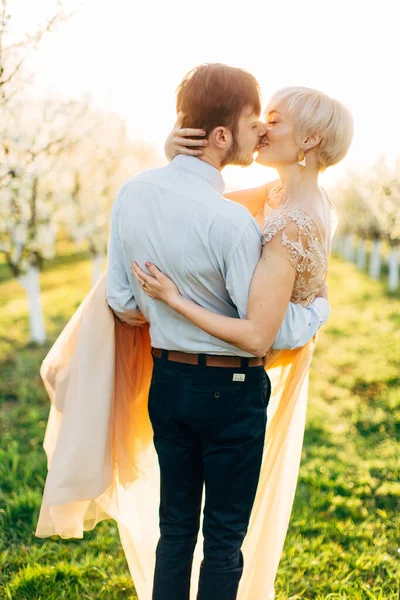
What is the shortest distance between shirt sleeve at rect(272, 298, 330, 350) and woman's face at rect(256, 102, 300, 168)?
1.93 ft

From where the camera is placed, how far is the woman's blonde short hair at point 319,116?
7.32 ft

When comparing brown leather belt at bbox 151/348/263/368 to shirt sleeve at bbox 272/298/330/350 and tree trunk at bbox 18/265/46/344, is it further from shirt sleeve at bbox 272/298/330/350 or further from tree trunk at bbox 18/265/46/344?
tree trunk at bbox 18/265/46/344

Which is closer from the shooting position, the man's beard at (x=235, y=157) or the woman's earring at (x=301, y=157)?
the man's beard at (x=235, y=157)

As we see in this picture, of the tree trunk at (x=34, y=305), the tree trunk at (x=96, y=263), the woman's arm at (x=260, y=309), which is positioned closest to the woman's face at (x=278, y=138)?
the woman's arm at (x=260, y=309)

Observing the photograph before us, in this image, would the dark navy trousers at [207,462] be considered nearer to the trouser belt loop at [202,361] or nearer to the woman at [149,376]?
the trouser belt loop at [202,361]

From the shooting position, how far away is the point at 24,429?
5555 mm

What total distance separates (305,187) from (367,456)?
137 inches

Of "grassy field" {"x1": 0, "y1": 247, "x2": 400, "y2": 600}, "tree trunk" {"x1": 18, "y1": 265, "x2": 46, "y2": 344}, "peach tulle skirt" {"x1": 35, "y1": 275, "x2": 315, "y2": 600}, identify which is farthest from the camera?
"tree trunk" {"x1": 18, "y1": 265, "x2": 46, "y2": 344}

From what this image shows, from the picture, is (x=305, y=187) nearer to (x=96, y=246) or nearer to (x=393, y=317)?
(x=96, y=246)

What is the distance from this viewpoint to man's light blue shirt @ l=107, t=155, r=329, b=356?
1.95 metres

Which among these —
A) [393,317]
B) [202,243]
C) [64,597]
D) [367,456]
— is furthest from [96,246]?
[202,243]

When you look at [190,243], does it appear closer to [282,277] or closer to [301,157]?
[282,277]

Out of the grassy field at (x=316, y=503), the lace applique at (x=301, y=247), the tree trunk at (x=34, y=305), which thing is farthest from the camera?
the tree trunk at (x=34, y=305)

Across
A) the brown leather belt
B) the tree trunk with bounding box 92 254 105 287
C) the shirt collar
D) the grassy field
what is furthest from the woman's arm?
the tree trunk with bounding box 92 254 105 287
